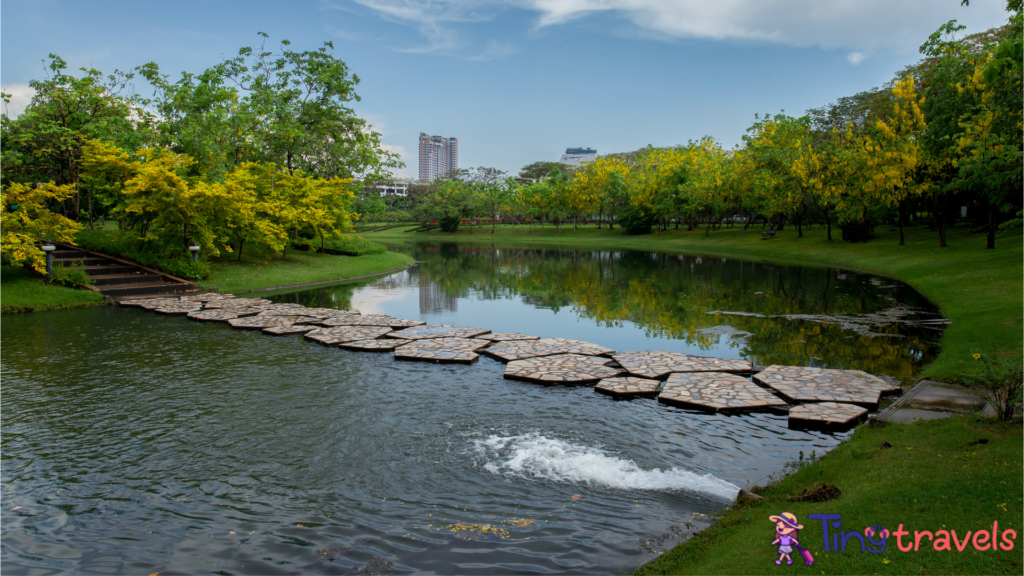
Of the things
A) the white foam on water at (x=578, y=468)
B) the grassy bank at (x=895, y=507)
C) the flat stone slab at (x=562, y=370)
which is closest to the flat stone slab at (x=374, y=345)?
the flat stone slab at (x=562, y=370)

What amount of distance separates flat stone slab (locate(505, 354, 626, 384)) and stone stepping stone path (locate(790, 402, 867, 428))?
2866 millimetres

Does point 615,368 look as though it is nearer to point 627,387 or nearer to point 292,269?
point 627,387

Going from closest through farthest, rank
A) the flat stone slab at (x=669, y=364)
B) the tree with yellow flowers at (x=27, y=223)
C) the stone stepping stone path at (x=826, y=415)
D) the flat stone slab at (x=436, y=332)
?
1. the stone stepping stone path at (x=826, y=415)
2. the flat stone slab at (x=669, y=364)
3. the flat stone slab at (x=436, y=332)
4. the tree with yellow flowers at (x=27, y=223)

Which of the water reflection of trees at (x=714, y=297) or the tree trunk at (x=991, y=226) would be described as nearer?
the water reflection of trees at (x=714, y=297)

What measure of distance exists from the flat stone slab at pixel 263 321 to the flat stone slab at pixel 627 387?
8.46m

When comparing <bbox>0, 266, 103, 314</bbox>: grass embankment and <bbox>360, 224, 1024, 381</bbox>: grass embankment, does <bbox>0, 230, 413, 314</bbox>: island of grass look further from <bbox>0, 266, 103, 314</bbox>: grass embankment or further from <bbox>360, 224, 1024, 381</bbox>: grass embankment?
<bbox>360, 224, 1024, 381</bbox>: grass embankment

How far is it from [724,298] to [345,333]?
12226 mm

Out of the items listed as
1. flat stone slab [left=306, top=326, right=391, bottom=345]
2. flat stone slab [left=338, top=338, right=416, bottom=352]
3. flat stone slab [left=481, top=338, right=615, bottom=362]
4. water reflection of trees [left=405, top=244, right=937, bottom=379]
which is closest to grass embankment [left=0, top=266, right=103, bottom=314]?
flat stone slab [left=306, top=326, right=391, bottom=345]

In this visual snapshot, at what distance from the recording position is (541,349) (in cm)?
1125

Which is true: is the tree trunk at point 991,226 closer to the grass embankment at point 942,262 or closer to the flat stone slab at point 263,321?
the grass embankment at point 942,262

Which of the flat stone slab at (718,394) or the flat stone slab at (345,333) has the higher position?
the flat stone slab at (345,333)

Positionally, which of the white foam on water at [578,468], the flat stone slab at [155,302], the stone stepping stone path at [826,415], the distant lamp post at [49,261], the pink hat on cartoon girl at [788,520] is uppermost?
the distant lamp post at [49,261]

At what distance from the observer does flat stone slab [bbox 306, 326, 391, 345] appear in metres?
12.2

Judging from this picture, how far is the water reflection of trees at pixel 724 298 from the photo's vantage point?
11453 mm
